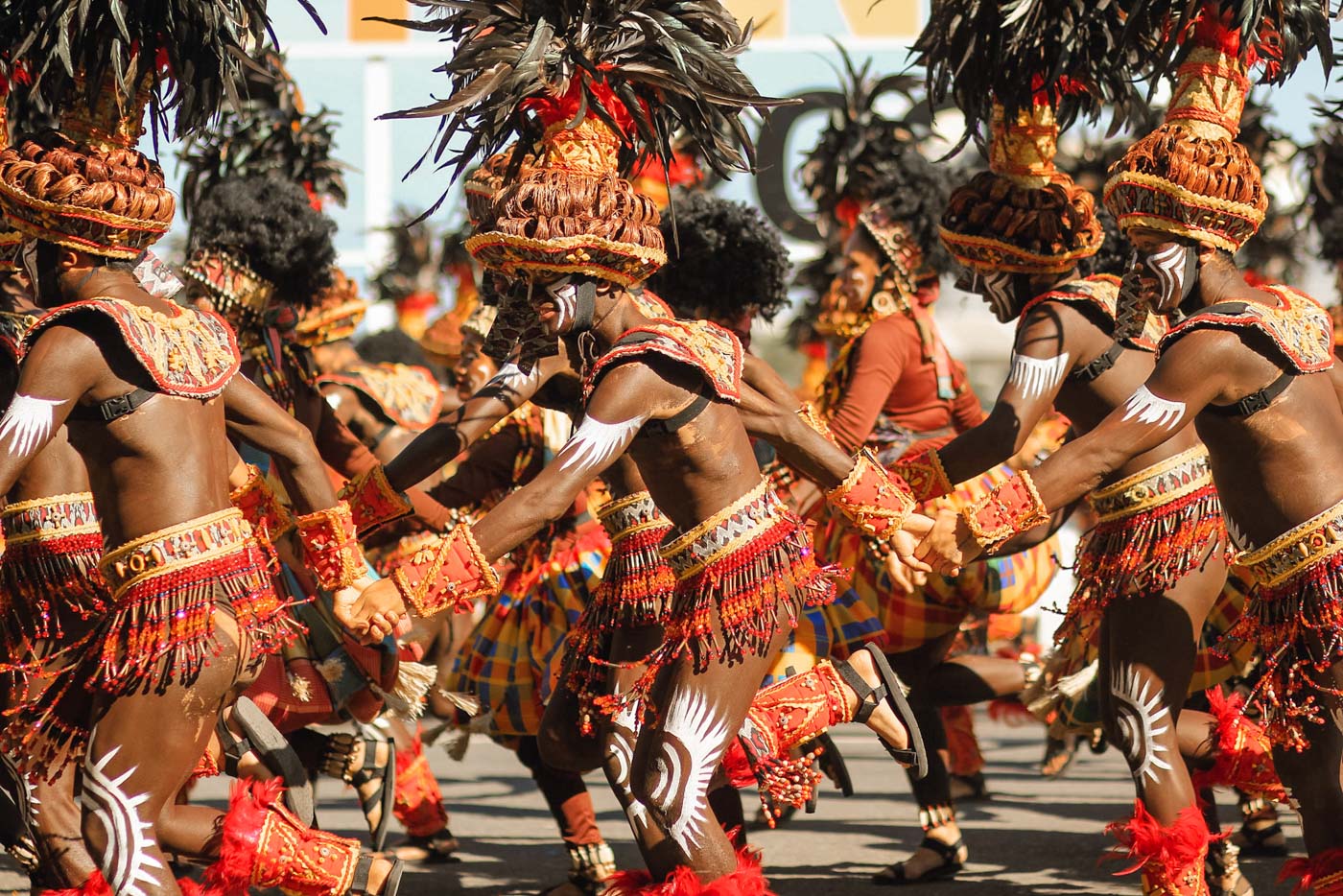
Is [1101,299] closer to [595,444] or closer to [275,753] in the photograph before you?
[595,444]

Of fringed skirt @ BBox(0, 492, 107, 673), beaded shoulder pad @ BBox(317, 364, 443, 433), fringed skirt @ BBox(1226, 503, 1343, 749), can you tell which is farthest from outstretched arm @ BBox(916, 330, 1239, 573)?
beaded shoulder pad @ BBox(317, 364, 443, 433)

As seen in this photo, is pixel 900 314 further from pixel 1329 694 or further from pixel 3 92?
pixel 3 92

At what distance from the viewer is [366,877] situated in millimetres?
4949

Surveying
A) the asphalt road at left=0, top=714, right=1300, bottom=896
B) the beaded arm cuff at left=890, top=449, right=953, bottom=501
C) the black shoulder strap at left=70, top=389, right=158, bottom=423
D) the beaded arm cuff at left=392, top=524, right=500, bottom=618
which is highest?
the black shoulder strap at left=70, top=389, right=158, bottom=423

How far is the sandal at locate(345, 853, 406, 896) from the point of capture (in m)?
4.91

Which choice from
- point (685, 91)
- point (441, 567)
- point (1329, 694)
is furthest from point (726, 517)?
point (1329, 694)

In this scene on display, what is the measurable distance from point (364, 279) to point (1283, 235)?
25.5 ft

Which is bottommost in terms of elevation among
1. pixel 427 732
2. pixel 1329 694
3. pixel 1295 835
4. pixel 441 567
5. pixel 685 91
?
pixel 1295 835

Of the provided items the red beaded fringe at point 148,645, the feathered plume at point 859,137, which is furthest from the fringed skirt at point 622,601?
the feathered plume at point 859,137

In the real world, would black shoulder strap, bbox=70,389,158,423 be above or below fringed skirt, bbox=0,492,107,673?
above

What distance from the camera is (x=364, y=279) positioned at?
16.2 m

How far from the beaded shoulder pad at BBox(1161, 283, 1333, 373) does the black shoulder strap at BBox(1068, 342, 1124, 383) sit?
64cm

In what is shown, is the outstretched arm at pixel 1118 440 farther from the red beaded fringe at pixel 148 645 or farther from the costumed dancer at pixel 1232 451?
the red beaded fringe at pixel 148 645

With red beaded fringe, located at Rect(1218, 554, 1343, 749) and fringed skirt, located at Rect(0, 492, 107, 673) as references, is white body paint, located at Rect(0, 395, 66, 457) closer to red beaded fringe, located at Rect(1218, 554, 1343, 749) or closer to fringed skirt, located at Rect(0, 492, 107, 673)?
fringed skirt, located at Rect(0, 492, 107, 673)
